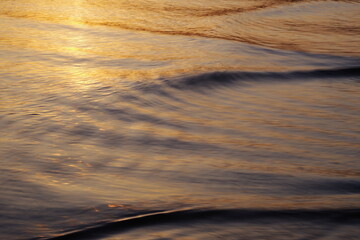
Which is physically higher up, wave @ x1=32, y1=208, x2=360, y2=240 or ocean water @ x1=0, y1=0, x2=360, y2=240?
ocean water @ x1=0, y1=0, x2=360, y2=240

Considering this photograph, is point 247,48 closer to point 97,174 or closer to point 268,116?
point 268,116

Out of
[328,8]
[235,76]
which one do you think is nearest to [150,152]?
[235,76]

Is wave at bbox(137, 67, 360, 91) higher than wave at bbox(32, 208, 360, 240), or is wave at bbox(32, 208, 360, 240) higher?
wave at bbox(137, 67, 360, 91)

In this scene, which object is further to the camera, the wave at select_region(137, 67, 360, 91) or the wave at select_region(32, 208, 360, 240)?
the wave at select_region(137, 67, 360, 91)

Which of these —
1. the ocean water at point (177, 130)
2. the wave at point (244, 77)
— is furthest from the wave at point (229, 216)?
the wave at point (244, 77)

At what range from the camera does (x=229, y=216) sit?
295 mm

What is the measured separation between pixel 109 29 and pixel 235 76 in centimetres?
23

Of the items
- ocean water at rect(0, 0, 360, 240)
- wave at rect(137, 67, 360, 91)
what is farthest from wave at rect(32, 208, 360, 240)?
wave at rect(137, 67, 360, 91)

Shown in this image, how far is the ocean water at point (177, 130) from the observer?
29 centimetres

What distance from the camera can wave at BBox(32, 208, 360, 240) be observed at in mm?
283

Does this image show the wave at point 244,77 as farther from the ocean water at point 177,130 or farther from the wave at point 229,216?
the wave at point 229,216

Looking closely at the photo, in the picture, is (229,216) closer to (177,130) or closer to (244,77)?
(177,130)

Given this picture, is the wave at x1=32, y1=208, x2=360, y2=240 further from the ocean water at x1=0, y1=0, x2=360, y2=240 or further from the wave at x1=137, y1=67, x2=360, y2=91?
the wave at x1=137, y1=67, x2=360, y2=91

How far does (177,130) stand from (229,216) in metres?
0.12
